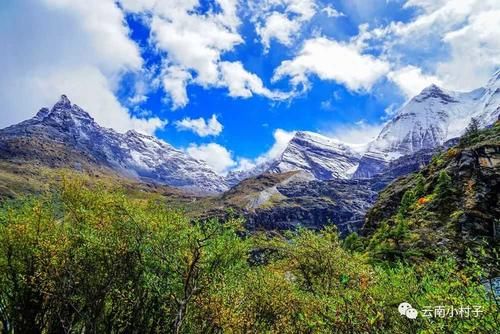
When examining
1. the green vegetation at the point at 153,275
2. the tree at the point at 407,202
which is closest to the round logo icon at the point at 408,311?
the green vegetation at the point at 153,275

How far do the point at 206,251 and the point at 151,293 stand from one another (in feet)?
27.6

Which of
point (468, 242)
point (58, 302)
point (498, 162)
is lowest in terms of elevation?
point (58, 302)

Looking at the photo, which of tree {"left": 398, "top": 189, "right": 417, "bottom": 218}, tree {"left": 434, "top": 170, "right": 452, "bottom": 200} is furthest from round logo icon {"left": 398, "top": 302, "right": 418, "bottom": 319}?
tree {"left": 398, "top": 189, "right": 417, "bottom": 218}

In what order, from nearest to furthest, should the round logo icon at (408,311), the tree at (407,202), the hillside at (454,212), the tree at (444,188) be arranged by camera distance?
the round logo icon at (408,311), the hillside at (454,212), the tree at (444,188), the tree at (407,202)

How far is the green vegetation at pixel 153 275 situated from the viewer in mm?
36594

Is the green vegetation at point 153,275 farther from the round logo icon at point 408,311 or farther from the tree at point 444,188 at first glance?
the tree at point 444,188

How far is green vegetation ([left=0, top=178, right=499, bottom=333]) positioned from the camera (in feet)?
120

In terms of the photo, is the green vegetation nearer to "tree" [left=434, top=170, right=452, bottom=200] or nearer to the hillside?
the hillside

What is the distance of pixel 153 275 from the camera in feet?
118

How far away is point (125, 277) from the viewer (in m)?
40.8

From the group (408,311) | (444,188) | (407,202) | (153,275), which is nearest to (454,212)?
(444,188)

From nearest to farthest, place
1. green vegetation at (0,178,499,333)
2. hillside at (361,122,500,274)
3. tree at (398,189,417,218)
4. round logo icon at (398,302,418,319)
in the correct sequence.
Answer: round logo icon at (398,302,418,319)
green vegetation at (0,178,499,333)
hillside at (361,122,500,274)
tree at (398,189,417,218)

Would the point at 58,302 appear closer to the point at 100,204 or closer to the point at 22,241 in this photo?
the point at 22,241

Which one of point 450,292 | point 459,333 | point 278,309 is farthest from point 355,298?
point 278,309
